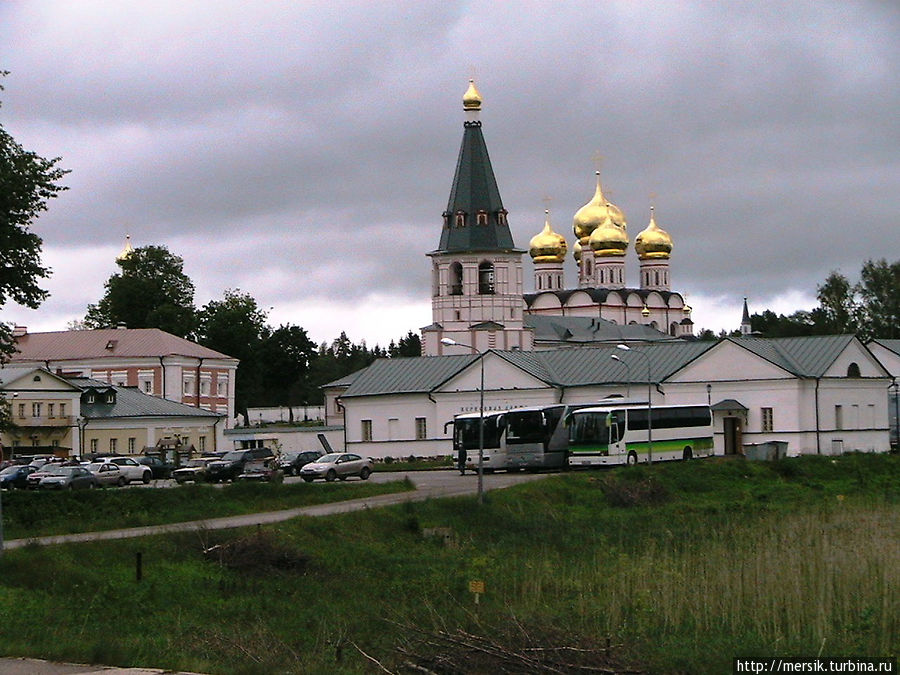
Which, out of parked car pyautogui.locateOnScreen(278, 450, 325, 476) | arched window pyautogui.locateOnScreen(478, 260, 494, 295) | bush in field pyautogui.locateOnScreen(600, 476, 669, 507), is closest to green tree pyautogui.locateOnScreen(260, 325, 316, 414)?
arched window pyautogui.locateOnScreen(478, 260, 494, 295)

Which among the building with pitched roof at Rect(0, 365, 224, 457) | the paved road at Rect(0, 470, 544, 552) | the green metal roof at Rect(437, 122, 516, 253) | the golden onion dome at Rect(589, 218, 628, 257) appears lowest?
the paved road at Rect(0, 470, 544, 552)

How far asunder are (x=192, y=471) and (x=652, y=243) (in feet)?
326

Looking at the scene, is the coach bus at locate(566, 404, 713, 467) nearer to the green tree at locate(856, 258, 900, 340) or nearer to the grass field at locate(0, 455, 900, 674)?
the grass field at locate(0, 455, 900, 674)

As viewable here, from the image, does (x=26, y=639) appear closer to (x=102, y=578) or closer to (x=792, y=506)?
(x=102, y=578)

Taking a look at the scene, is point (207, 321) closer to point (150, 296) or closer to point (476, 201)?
point (150, 296)

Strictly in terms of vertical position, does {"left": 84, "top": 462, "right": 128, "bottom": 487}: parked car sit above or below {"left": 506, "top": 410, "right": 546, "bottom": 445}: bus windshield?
below

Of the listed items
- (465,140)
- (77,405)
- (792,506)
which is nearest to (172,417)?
(77,405)

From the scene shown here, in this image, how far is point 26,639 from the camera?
67.2 ft

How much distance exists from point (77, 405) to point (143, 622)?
56619mm

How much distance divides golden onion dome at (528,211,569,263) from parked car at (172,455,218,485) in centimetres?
8949

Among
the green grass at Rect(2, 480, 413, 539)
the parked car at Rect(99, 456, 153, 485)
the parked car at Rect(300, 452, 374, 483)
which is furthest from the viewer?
the parked car at Rect(99, 456, 153, 485)

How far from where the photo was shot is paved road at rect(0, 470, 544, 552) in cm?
3238

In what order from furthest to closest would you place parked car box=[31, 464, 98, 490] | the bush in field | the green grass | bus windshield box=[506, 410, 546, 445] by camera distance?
bus windshield box=[506, 410, 546, 445] → parked car box=[31, 464, 98, 490] → the bush in field → the green grass

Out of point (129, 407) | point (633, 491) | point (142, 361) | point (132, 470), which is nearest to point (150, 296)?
point (142, 361)
